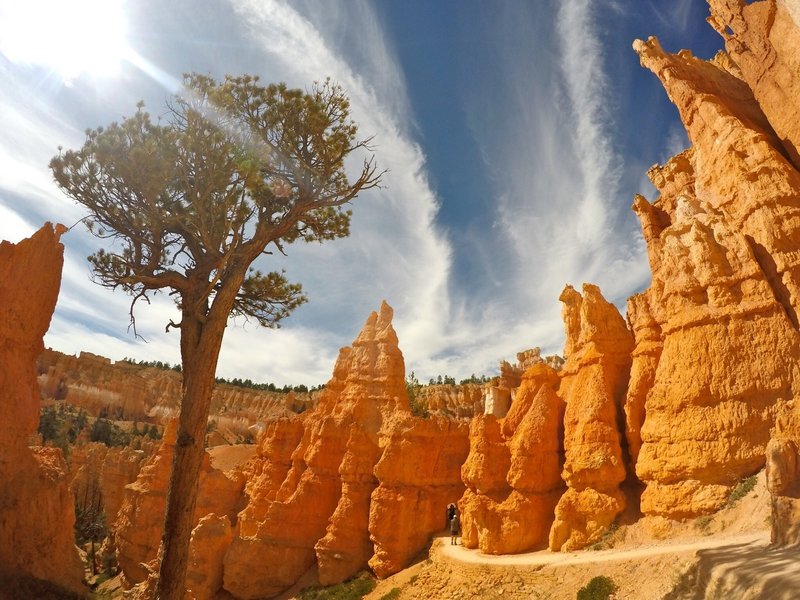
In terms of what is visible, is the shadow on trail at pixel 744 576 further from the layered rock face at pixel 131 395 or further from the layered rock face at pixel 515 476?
the layered rock face at pixel 131 395

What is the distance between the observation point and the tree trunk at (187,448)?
9.20 meters

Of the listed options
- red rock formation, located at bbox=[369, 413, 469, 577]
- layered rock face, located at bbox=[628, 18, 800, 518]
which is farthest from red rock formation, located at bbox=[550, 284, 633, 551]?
red rock formation, located at bbox=[369, 413, 469, 577]

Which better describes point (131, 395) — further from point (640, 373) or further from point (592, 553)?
point (640, 373)

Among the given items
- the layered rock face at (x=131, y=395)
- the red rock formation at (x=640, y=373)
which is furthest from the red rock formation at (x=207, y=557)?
the layered rock face at (x=131, y=395)

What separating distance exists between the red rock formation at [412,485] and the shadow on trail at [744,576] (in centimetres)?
1759

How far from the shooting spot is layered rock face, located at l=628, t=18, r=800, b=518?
14922mm

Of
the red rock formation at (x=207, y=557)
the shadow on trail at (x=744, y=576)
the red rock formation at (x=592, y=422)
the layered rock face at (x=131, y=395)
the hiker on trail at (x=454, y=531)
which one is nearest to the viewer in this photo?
the shadow on trail at (x=744, y=576)

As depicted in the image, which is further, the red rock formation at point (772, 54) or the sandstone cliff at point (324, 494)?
the sandstone cliff at point (324, 494)

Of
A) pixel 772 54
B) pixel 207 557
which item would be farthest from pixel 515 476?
pixel 772 54

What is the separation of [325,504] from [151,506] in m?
11.2

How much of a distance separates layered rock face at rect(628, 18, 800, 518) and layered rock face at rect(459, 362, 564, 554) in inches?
152

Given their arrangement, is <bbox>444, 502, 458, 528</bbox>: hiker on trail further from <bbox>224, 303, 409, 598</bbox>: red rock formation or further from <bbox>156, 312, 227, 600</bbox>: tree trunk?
<bbox>156, 312, 227, 600</bbox>: tree trunk

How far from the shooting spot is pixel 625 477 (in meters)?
18.1

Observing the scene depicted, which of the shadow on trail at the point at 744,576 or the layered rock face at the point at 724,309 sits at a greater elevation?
the layered rock face at the point at 724,309
